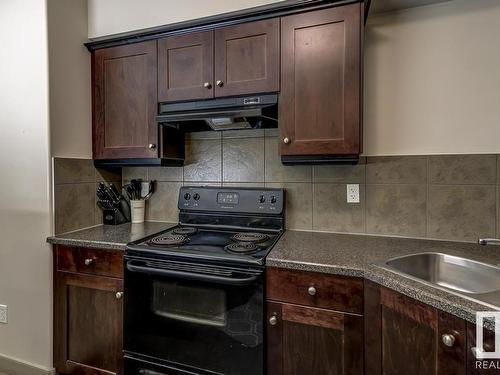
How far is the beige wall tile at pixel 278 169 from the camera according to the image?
1.92m

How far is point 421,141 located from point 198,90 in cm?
133

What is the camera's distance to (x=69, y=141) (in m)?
1.88

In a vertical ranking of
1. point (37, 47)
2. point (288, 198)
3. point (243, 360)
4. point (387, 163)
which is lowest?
point (243, 360)

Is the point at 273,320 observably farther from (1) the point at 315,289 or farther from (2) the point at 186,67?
(2) the point at 186,67

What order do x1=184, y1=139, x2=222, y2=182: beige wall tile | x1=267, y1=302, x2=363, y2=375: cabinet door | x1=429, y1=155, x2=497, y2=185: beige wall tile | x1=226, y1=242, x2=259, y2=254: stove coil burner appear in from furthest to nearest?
x1=184, y1=139, x2=222, y2=182: beige wall tile < x1=429, y1=155, x2=497, y2=185: beige wall tile < x1=226, y1=242, x2=259, y2=254: stove coil burner < x1=267, y1=302, x2=363, y2=375: cabinet door

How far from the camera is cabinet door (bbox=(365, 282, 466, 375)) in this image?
95cm

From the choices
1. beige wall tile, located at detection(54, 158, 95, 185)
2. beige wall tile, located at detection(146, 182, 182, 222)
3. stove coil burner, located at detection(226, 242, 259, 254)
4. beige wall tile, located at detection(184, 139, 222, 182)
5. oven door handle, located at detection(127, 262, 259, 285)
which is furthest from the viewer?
beige wall tile, located at detection(146, 182, 182, 222)

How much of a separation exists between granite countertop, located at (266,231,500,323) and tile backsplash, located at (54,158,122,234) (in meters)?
1.31

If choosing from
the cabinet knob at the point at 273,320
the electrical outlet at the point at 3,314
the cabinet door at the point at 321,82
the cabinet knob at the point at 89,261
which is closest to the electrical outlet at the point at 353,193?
the cabinet door at the point at 321,82

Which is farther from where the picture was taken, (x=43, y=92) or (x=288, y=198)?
(x=288, y=198)

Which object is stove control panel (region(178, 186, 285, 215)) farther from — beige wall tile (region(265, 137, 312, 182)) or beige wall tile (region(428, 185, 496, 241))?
beige wall tile (region(428, 185, 496, 241))

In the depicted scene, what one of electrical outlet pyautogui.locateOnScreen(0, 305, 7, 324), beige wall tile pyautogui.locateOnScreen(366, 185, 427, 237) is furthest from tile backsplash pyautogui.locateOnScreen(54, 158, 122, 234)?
beige wall tile pyautogui.locateOnScreen(366, 185, 427, 237)

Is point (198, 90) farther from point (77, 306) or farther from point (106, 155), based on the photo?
point (77, 306)

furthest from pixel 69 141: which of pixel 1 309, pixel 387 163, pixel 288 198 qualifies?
pixel 387 163
